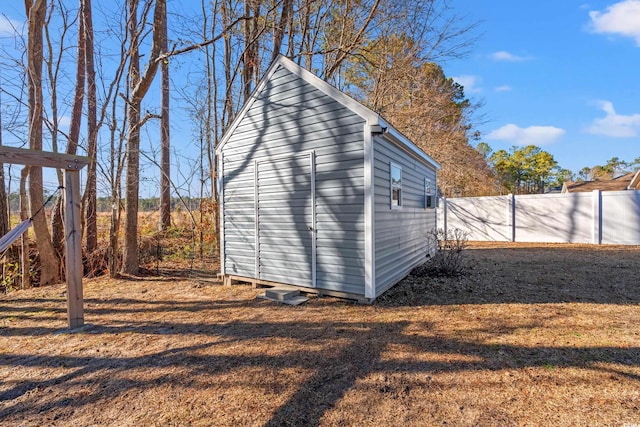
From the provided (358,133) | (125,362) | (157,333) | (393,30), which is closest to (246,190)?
(358,133)

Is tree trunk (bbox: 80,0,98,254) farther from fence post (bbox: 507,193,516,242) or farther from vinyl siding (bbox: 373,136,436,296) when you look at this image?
fence post (bbox: 507,193,516,242)

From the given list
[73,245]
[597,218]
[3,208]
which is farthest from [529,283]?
[3,208]

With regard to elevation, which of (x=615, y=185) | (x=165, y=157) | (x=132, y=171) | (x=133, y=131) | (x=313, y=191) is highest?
(x=133, y=131)

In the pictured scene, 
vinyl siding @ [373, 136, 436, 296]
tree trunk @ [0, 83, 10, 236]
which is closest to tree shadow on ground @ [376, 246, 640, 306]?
vinyl siding @ [373, 136, 436, 296]

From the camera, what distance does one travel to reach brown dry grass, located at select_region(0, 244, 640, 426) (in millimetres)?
2129

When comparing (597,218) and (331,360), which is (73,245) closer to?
(331,360)

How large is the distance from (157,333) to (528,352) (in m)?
4.15

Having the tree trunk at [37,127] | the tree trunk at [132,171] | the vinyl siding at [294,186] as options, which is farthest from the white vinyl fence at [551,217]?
the tree trunk at [37,127]

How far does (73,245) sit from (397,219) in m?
4.98

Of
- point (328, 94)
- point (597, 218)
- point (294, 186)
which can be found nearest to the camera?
point (328, 94)

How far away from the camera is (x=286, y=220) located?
529cm

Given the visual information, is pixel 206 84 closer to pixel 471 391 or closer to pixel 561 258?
pixel 471 391

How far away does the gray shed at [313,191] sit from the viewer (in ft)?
14.9

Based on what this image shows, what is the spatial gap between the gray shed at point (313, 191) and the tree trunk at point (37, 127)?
159 inches
